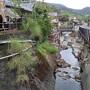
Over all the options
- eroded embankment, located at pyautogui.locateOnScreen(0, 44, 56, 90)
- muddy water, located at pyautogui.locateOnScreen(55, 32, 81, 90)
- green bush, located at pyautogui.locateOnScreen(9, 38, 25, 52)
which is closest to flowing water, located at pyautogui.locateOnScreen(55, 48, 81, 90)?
muddy water, located at pyautogui.locateOnScreen(55, 32, 81, 90)

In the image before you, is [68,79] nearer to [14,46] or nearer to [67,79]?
[67,79]

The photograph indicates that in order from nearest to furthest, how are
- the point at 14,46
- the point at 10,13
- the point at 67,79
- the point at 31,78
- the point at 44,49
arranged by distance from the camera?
the point at 14,46 → the point at 31,78 → the point at 44,49 → the point at 10,13 → the point at 67,79

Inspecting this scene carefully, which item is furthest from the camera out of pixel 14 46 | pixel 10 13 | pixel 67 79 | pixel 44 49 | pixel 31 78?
pixel 67 79

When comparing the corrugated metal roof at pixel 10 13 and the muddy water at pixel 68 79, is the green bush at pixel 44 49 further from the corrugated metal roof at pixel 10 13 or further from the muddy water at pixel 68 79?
the muddy water at pixel 68 79

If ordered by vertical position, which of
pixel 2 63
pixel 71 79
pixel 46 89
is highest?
pixel 2 63

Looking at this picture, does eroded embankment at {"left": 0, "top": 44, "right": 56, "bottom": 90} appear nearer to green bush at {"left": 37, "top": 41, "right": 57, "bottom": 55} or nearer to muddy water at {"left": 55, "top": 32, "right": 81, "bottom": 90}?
green bush at {"left": 37, "top": 41, "right": 57, "bottom": 55}

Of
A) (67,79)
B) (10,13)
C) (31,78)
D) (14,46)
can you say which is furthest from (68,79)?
(14,46)

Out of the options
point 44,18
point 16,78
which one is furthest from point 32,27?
point 16,78

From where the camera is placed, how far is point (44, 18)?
4059 cm

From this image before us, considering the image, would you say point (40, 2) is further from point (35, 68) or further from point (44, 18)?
point (35, 68)

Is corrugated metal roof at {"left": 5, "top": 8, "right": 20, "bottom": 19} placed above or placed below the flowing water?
above

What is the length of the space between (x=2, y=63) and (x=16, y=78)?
187 centimetres

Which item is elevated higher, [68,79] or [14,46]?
[14,46]

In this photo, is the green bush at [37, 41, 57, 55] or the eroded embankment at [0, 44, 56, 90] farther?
the green bush at [37, 41, 57, 55]
